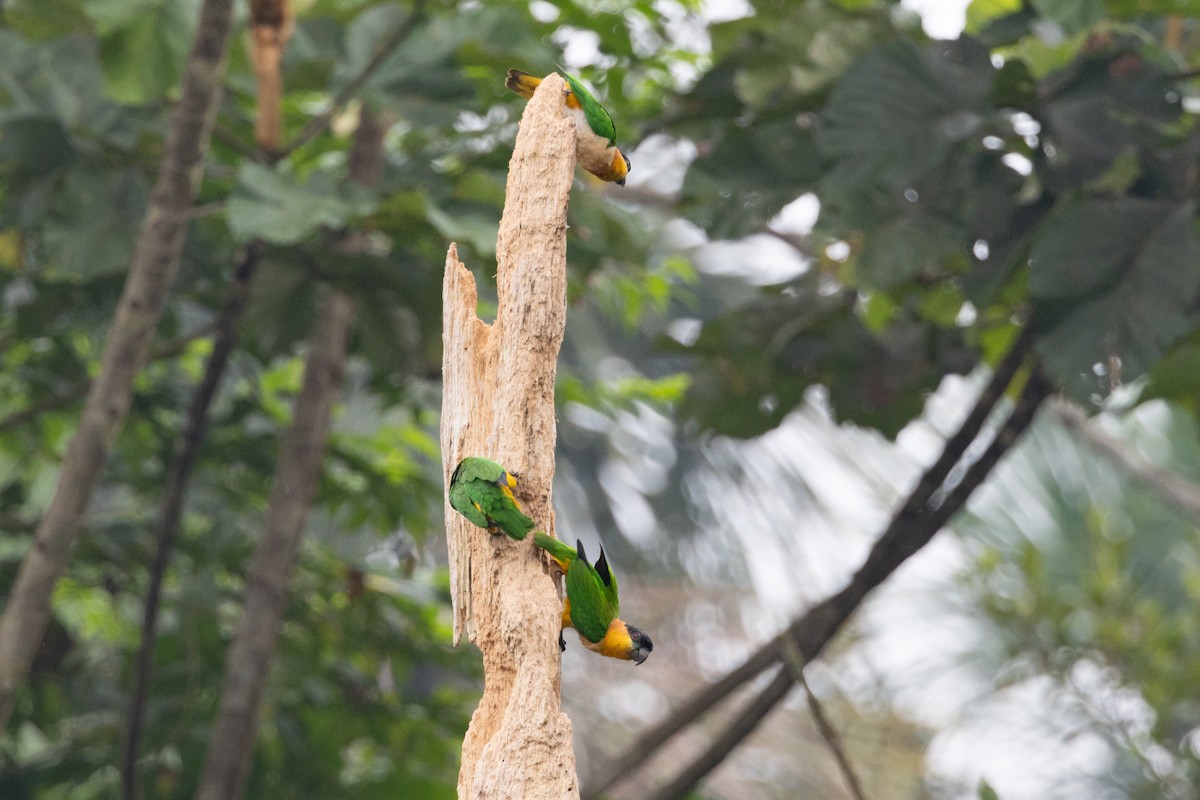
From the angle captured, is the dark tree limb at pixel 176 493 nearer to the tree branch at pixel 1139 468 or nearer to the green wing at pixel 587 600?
the green wing at pixel 587 600

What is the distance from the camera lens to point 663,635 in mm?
6582

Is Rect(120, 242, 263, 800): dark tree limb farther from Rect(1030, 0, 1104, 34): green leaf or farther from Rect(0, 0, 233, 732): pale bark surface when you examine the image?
Rect(1030, 0, 1104, 34): green leaf

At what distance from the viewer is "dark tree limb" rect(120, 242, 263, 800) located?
228 centimetres

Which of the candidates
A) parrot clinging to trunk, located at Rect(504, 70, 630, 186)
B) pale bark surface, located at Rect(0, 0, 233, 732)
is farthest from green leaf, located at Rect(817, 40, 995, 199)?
pale bark surface, located at Rect(0, 0, 233, 732)

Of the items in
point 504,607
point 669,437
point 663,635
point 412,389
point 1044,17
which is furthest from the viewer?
point 669,437

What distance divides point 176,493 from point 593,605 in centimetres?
150

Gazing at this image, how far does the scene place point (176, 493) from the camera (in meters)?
2.32

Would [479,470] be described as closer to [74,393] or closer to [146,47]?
[146,47]

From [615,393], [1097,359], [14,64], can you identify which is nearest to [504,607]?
[1097,359]

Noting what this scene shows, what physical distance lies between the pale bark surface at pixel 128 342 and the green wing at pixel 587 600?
1283mm

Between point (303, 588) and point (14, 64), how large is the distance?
1231 mm

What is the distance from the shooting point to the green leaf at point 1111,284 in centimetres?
187

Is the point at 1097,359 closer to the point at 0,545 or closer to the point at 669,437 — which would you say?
the point at 0,545

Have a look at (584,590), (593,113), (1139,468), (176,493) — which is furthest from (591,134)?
(1139,468)
